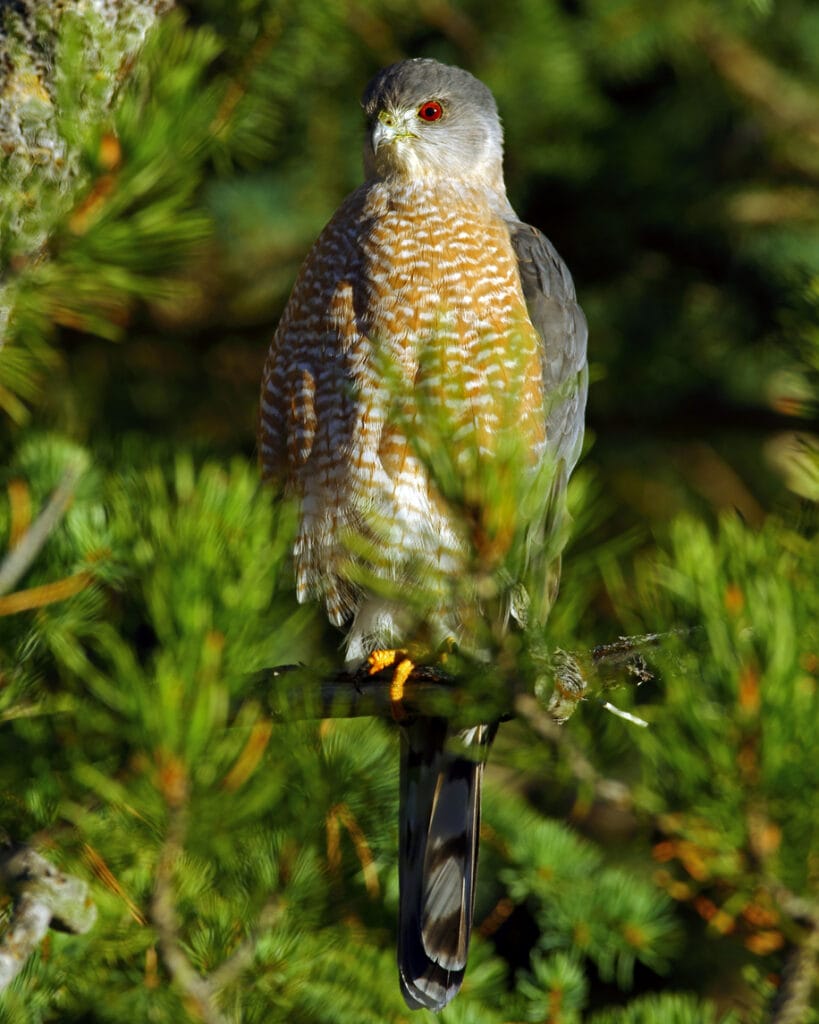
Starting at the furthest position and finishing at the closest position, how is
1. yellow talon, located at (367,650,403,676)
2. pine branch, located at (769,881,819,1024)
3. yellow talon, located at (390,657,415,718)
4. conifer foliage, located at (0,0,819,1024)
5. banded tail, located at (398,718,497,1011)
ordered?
banded tail, located at (398,718,497,1011) < yellow talon, located at (367,650,403,676) < yellow talon, located at (390,657,415,718) < pine branch, located at (769,881,819,1024) < conifer foliage, located at (0,0,819,1024)

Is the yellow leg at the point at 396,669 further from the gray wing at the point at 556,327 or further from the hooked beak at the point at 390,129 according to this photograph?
the hooked beak at the point at 390,129

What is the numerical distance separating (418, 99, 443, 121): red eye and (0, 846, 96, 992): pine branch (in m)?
2.31

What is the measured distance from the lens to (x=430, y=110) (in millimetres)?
3381

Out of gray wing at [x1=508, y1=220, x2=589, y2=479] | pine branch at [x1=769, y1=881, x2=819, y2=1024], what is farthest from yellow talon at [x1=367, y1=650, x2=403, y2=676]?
pine branch at [x1=769, y1=881, x2=819, y2=1024]

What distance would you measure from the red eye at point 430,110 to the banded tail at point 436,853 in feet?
5.36

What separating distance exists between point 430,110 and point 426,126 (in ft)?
0.25

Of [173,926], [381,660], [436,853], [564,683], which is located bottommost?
[436,853]

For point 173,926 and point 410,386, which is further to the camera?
point 410,386

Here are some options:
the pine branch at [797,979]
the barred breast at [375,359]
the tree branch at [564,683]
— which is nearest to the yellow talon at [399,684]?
the tree branch at [564,683]

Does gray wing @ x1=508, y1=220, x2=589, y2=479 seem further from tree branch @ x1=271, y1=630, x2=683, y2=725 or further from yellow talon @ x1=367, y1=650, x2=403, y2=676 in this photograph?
tree branch @ x1=271, y1=630, x2=683, y2=725

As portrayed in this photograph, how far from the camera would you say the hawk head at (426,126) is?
325 centimetres

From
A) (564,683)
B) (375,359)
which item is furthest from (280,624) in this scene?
(375,359)

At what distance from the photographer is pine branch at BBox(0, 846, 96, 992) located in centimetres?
162

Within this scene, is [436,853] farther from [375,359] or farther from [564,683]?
[564,683]
